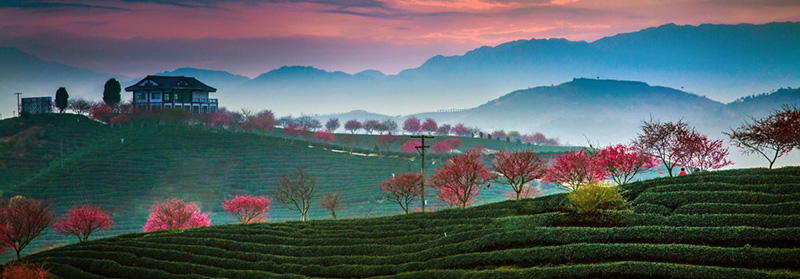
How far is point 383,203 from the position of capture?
258 feet

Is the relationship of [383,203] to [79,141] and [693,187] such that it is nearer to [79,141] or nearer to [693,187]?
[693,187]

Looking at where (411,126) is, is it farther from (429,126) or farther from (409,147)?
(409,147)

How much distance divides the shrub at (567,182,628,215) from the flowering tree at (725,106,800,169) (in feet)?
42.4

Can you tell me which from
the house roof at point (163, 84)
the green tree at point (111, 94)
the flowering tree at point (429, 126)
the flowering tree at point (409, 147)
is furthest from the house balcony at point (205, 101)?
the flowering tree at point (429, 126)

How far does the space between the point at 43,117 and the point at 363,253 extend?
3964 inches

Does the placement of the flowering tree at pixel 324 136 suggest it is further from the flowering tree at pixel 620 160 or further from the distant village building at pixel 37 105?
the flowering tree at pixel 620 160

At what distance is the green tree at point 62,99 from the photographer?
122562 millimetres

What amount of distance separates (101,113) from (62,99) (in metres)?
10.2

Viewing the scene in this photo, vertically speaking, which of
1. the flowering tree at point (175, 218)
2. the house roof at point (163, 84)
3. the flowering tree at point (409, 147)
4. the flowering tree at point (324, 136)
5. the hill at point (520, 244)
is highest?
the house roof at point (163, 84)

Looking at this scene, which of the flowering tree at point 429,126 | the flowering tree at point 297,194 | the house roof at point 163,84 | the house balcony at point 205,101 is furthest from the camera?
the flowering tree at point 429,126

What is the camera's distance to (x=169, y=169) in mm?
92812

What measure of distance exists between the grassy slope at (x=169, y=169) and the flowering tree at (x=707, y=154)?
3234 centimetres

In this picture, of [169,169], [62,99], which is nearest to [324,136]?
[169,169]

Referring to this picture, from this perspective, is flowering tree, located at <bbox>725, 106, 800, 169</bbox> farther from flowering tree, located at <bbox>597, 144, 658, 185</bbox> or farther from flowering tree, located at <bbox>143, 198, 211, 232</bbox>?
flowering tree, located at <bbox>143, 198, 211, 232</bbox>
